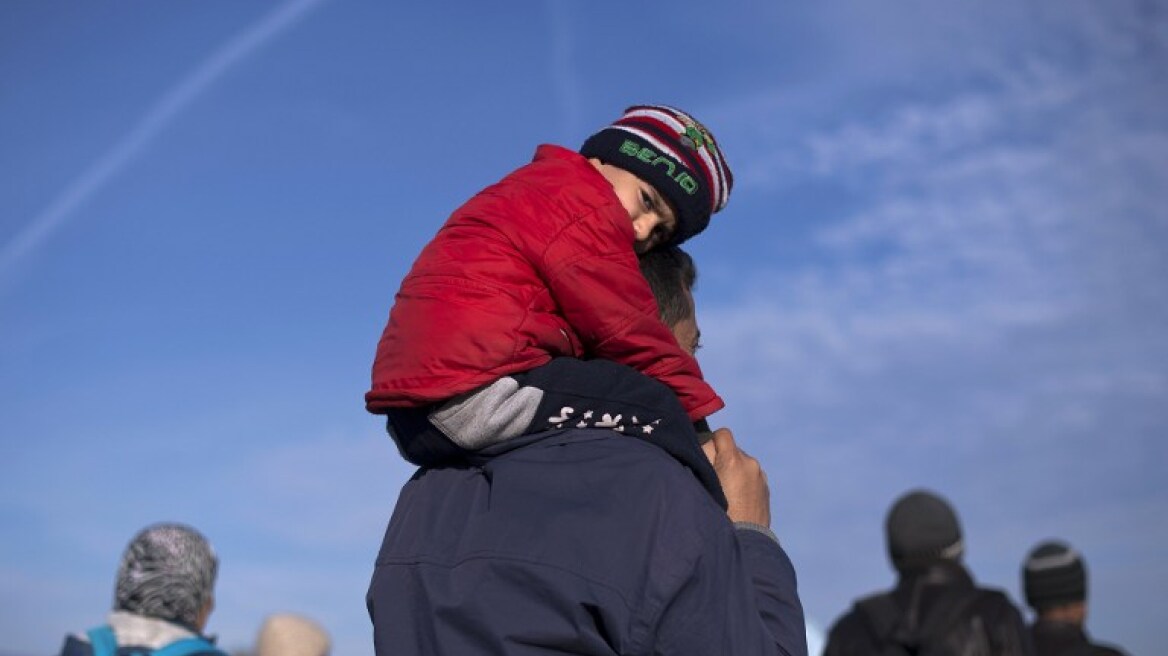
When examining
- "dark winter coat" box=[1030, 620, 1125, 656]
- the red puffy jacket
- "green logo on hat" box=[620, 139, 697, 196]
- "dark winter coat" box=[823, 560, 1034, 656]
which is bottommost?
"dark winter coat" box=[1030, 620, 1125, 656]

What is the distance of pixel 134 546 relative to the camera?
6.04m

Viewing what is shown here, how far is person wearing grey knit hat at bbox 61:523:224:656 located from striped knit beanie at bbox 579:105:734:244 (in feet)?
10.6

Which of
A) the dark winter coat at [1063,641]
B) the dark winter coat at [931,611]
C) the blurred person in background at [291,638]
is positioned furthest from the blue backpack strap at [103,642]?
the dark winter coat at [1063,641]

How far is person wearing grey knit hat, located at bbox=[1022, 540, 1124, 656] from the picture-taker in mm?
6844

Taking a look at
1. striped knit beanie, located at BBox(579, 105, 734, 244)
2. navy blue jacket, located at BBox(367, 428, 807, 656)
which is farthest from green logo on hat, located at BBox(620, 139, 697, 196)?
navy blue jacket, located at BBox(367, 428, 807, 656)

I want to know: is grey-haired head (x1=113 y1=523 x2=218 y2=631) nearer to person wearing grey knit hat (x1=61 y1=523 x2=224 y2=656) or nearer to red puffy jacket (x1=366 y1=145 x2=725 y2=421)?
person wearing grey knit hat (x1=61 y1=523 x2=224 y2=656)

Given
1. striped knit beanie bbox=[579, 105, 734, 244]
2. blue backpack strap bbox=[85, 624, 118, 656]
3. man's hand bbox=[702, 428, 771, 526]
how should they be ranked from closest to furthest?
man's hand bbox=[702, 428, 771, 526] < striped knit beanie bbox=[579, 105, 734, 244] < blue backpack strap bbox=[85, 624, 118, 656]

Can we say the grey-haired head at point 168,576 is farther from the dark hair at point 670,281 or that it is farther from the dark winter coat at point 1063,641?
the dark winter coat at point 1063,641

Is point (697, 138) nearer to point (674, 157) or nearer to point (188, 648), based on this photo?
point (674, 157)

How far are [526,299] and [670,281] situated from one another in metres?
0.69

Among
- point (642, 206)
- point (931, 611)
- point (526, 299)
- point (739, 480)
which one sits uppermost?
point (642, 206)

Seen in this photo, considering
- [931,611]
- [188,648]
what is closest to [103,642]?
[188,648]

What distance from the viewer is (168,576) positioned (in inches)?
229

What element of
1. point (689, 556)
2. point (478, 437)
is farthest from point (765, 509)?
point (478, 437)
